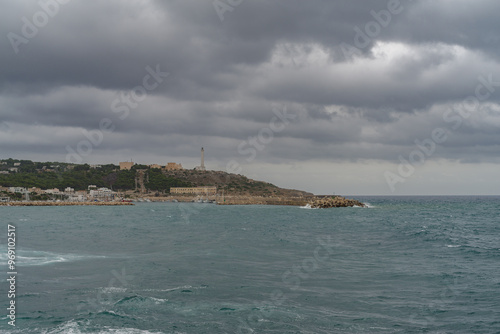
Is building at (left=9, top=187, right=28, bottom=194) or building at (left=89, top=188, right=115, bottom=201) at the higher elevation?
building at (left=9, top=187, right=28, bottom=194)

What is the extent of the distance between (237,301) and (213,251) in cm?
1461

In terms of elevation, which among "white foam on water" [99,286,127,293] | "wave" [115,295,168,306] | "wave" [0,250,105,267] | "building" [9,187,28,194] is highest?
"building" [9,187,28,194]

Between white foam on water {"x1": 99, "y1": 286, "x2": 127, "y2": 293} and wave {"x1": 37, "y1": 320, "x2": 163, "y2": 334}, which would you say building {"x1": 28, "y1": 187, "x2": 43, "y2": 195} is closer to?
white foam on water {"x1": 99, "y1": 286, "x2": 127, "y2": 293}

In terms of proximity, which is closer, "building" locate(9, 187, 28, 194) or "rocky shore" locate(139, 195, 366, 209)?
"rocky shore" locate(139, 195, 366, 209)

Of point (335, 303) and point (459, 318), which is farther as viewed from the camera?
point (335, 303)

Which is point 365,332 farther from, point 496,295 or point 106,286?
point 106,286

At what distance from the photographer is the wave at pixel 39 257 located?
25591 mm

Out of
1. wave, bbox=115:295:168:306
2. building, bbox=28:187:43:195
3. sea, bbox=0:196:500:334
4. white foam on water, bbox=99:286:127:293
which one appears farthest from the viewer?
building, bbox=28:187:43:195

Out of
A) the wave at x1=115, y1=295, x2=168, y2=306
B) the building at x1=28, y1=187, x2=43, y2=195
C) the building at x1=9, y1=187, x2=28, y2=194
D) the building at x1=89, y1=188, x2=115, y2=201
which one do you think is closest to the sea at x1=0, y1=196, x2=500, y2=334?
the wave at x1=115, y1=295, x2=168, y2=306

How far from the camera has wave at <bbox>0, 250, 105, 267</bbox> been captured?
2559 centimetres

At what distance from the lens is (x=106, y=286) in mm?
19422

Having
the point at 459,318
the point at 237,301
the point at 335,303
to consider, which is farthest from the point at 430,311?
A: the point at 237,301

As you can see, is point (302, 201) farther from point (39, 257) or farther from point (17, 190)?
point (39, 257)

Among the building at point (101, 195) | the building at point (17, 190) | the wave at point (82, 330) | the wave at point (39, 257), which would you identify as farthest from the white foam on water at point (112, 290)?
the building at point (101, 195)
